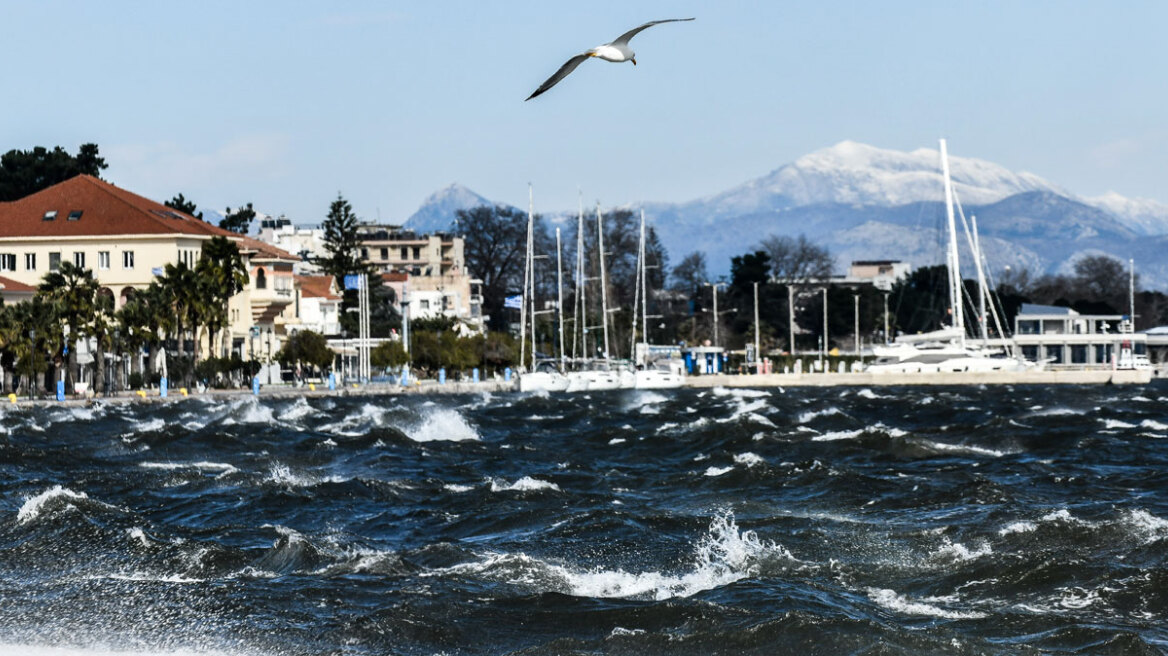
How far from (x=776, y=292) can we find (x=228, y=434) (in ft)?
401

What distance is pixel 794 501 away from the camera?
31516mm

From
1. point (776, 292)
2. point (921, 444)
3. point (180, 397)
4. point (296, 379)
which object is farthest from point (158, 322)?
point (776, 292)

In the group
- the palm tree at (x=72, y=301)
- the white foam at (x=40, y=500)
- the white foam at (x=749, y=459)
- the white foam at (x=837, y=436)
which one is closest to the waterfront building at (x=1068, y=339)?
the palm tree at (x=72, y=301)

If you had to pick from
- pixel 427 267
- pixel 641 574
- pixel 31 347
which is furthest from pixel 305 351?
pixel 641 574

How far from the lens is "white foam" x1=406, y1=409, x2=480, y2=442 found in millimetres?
50528

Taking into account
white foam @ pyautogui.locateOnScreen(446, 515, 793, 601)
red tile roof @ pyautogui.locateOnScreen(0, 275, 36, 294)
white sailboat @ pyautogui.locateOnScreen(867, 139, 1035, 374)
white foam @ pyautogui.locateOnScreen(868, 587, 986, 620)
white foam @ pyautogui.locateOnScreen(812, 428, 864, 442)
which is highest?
red tile roof @ pyautogui.locateOnScreen(0, 275, 36, 294)

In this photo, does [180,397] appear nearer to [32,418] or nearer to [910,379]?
[32,418]

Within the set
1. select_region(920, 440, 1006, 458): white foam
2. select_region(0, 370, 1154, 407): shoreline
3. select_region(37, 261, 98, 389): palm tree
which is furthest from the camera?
select_region(0, 370, 1154, 407): shoreline

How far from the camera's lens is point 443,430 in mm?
52750

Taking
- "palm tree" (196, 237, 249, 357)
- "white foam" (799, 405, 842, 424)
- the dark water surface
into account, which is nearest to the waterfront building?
"palm tree" (196, 237, 249, 357)

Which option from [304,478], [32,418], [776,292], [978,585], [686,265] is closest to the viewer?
[978,585]

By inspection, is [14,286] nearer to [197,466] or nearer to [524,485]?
[197,466]

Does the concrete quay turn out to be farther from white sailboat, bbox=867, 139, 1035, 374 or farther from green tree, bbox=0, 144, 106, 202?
green tree, bbox=0, 144, 106, 202

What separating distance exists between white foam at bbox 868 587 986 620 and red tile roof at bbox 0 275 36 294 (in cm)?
7869
